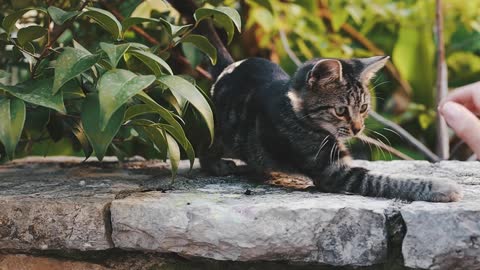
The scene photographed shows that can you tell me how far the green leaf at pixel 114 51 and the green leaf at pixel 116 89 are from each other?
0.03 metres

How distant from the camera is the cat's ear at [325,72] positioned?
2221 millimetres

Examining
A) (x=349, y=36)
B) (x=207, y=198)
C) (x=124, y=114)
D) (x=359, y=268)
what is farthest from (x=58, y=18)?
(x=349, y=36)

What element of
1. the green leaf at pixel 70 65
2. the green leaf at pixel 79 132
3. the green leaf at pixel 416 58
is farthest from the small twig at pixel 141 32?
the green leaf at pixel 416 58

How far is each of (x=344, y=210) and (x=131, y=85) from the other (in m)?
0.60

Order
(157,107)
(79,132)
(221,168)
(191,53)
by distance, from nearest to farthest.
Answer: (157,107) → (79,132) → (221,168) → (191,53)

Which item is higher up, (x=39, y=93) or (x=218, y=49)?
(x=218, y=49)

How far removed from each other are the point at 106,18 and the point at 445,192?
39.8 inches

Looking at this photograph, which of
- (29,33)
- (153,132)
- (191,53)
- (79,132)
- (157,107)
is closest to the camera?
(157,107)

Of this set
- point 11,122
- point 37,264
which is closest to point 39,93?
point 11,122

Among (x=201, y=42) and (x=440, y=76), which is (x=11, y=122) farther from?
(x=440, y=76)

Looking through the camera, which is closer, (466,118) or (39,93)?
(39,93)

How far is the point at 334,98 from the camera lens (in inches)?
91.4

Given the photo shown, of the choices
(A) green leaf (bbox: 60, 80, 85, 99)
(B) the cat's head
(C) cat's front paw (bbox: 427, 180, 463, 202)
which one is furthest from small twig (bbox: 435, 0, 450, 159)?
(A) green leaf (bbox: 60, 80, 85, 99)

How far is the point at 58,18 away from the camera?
193 centimetres
